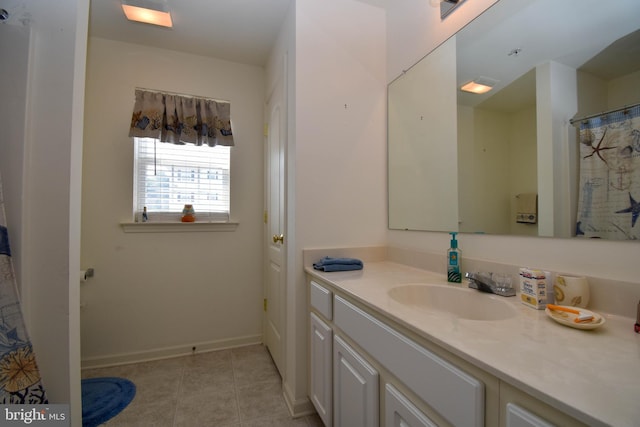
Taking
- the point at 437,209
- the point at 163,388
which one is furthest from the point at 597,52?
the point at 163,388

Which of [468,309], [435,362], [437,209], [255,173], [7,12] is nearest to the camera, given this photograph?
[435,362]

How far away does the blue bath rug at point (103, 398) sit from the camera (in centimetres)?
150

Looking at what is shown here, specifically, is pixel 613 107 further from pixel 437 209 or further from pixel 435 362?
pixel 435 362

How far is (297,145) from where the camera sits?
1.51 m

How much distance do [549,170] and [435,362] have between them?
2.64 feet

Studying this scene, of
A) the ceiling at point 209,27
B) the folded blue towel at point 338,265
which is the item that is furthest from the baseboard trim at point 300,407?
the ceiling at point 209,27

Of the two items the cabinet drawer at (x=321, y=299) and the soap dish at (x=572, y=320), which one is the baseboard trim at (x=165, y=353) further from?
the soap dish at (x=572, y=320)

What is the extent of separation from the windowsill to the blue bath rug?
3.51ft

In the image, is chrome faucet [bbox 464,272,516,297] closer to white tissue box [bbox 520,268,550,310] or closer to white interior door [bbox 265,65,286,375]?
white tissue box [bbox 520,268,550,310]

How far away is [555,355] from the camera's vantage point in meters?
0.53

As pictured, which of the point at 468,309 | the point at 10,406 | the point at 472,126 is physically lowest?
the point at 10,406

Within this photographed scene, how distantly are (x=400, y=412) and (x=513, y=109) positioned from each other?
3.89ft

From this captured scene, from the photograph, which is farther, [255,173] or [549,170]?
[255,173]

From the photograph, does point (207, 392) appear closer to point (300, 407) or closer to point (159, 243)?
point (300, 407)
